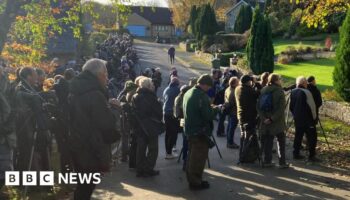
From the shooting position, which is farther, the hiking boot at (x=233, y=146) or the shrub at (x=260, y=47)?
the shrub at (x=260, y=47)

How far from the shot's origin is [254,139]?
10023 millimetres

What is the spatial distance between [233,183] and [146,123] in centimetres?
200

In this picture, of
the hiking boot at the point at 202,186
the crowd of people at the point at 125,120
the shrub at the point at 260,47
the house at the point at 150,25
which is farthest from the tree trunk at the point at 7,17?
the house at the point at 150,25

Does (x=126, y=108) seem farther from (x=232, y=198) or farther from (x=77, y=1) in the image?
(x=77, y=1)

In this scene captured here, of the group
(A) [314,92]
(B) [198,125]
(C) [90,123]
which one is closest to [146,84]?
(B) [198,125]

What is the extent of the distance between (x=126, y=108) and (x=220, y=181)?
2.42 meters

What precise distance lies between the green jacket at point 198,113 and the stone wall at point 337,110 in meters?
8.49

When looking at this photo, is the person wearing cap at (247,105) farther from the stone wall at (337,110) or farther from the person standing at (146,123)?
the stone wall at (337,110)

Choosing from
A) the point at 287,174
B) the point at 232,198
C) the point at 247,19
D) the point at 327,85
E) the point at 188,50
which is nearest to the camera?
the point at 232,198

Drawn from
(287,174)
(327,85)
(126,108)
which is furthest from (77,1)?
(327,85)

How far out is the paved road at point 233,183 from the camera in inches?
315

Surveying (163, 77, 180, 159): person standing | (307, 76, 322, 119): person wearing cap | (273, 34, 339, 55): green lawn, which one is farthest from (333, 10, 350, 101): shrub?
(273, 34, 339, 55): green lawn

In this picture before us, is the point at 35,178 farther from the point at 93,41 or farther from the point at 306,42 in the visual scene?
the point at 306,42

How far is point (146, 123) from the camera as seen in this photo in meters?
9.05
